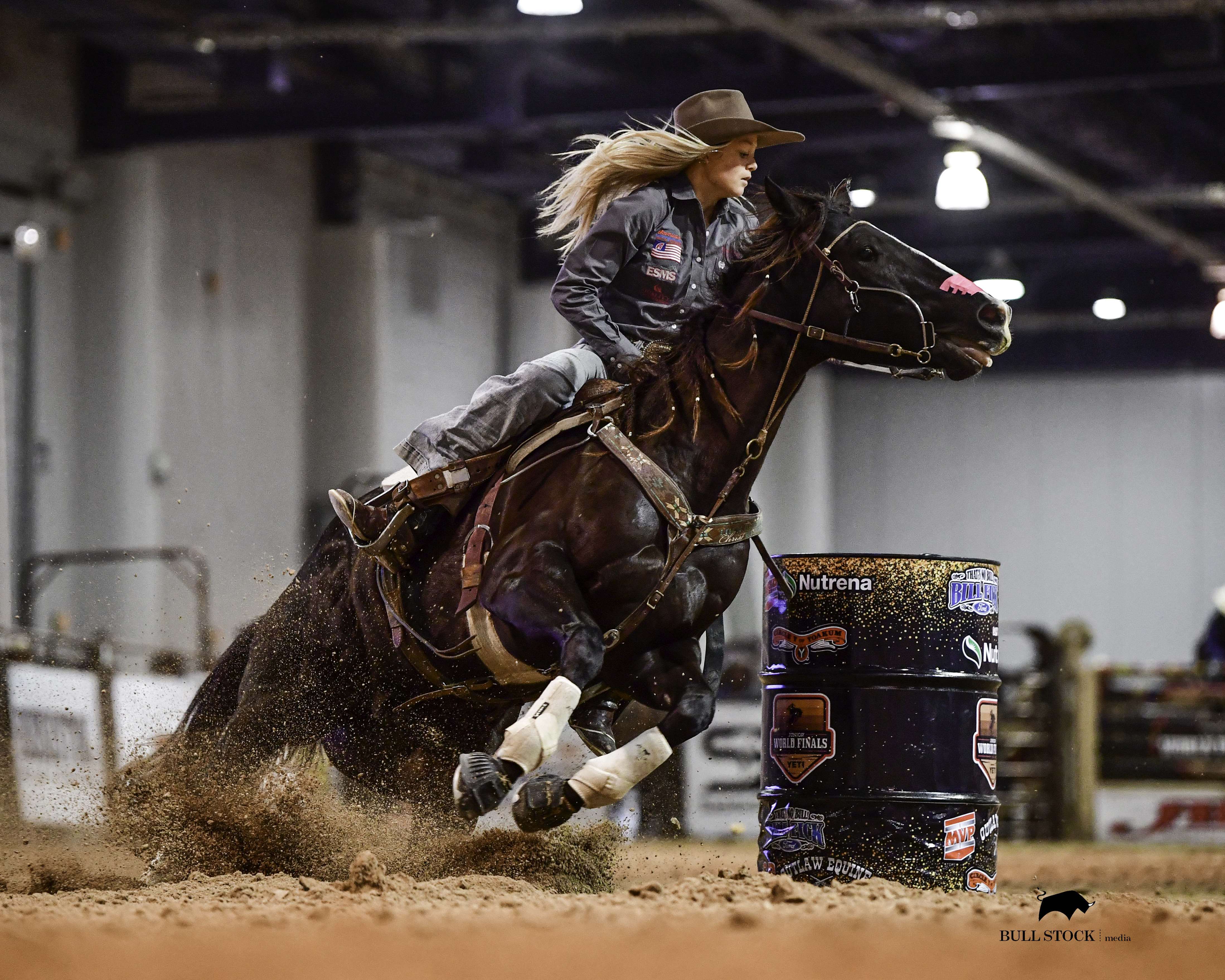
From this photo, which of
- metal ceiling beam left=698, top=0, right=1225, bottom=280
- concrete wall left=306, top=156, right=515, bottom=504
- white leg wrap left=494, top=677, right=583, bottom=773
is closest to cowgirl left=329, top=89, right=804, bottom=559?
white leg wrap left=494, top=677, right=583, bottom=773

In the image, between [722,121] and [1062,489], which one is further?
[1062,489]

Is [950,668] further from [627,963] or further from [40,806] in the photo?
[40,806]

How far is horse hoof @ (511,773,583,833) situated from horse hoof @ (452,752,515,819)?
0.20 feet

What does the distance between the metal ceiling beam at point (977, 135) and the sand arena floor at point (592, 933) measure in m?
7.65

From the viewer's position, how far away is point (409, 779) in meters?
5.42

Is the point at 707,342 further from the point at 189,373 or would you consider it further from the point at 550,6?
the point at 189,373

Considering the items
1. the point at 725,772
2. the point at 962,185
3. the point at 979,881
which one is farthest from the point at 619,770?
the point at 725,772

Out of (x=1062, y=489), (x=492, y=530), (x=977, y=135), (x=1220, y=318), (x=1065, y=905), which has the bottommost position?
(x=1065, y=905)

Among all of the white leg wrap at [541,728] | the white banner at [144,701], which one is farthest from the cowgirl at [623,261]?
the white banner at [144,701]

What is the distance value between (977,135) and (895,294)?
959cm

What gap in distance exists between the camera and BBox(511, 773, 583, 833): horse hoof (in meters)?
4.15

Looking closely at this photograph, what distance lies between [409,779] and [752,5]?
695cm

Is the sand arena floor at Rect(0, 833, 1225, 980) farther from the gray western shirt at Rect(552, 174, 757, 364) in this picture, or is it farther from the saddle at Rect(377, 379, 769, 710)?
the gray western shirt at Rect(552, 174, 757, 364)

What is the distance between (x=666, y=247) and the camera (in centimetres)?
491
